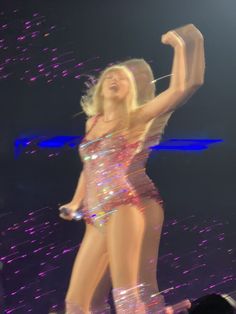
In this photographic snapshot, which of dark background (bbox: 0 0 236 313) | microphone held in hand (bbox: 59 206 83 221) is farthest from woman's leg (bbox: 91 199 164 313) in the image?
dark background (bbox: 0 0 236 313)

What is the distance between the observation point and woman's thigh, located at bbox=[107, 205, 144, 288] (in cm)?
142

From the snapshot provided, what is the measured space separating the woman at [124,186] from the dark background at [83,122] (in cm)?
86

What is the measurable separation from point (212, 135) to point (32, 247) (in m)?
1.05

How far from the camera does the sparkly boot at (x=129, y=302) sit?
4.62 feet

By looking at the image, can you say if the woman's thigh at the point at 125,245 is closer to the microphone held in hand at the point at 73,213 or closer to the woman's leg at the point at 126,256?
the woman's leg at the point at 126,256

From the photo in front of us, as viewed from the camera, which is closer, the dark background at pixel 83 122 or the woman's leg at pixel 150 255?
the woman's leg at pixel 150 255

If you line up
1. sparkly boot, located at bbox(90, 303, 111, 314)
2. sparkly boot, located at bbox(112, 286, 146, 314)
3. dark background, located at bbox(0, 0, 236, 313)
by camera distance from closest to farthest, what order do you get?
1. sparkly boot, located at bbox(112, 286, 146, 314)
2. sparkly boot, located at bbox(90, 303, 111, 314)
3. dark background, located at bbox(0, 0, 236, 313)

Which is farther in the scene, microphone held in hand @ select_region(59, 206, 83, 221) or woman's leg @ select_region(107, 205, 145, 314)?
microphone held in hand @ select_region(59, 206, 83, 221)

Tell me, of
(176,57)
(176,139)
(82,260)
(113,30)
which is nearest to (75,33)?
(113,30)

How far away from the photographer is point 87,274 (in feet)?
4.89

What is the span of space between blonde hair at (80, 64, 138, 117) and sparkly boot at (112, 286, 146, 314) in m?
0.54

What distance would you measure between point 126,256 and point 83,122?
1.15 metres

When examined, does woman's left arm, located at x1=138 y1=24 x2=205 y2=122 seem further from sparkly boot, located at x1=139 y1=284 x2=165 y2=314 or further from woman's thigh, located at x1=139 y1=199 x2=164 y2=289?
sparkly boot, located at x1=139 y1=284 x2=165 y2=314

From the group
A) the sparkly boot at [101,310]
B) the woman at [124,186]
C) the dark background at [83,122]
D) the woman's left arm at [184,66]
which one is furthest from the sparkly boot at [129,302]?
the dark background at [83,122]
